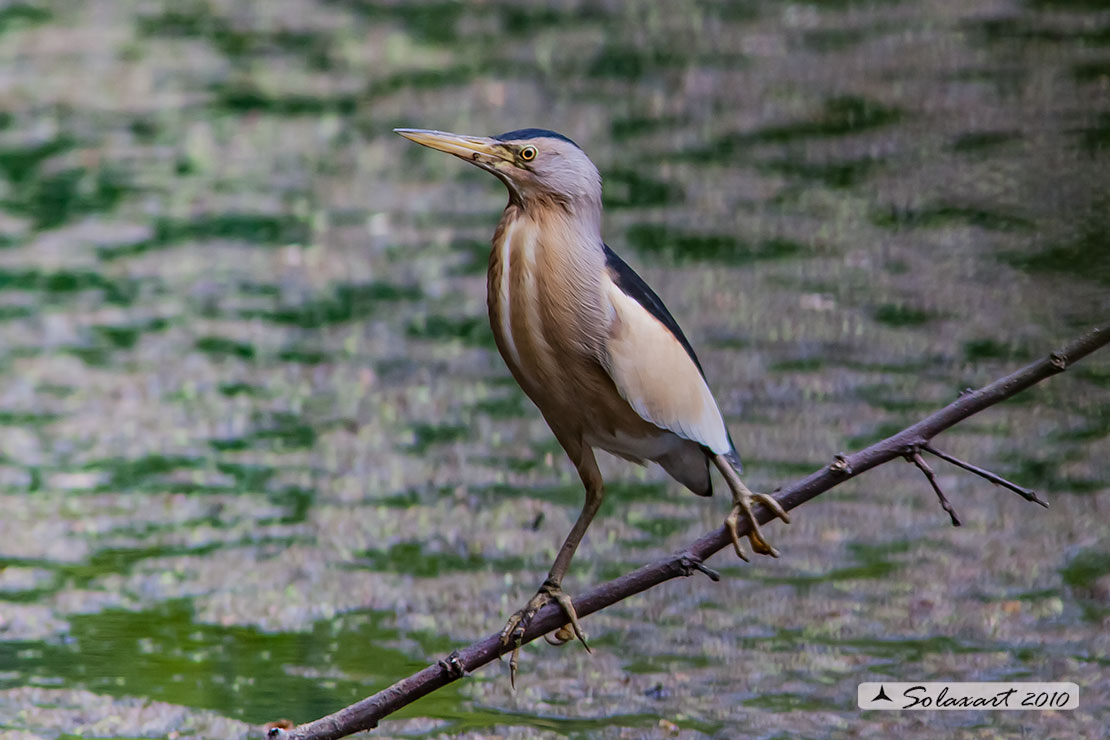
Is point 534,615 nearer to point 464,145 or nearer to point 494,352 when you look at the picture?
point 464,145

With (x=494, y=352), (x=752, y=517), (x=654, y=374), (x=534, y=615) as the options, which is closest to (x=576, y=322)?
(x=654, y=374)

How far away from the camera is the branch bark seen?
2.16m

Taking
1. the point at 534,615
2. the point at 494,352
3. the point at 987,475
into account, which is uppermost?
the point at 987,475

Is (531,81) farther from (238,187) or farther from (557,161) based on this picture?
(557,161)

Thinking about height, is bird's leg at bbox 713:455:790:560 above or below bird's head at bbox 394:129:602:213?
below

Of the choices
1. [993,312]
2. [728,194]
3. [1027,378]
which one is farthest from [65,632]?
[728,194]

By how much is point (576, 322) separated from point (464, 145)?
0.33 meters

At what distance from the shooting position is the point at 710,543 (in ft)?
7.67

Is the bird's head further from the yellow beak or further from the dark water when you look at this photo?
the dark water

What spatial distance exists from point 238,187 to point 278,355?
216 cm

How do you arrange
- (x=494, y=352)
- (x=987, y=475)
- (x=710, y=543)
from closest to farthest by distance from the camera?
(x=987, y=475) < (x=710, y=543) < (x=494, y=352)

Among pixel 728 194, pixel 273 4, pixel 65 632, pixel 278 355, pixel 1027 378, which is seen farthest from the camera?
pixel 273 4

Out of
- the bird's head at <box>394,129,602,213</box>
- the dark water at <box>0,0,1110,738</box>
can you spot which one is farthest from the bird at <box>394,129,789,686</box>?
the dark water at <box>0,0,1110,738</box>

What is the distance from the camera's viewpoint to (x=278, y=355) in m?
5.95
